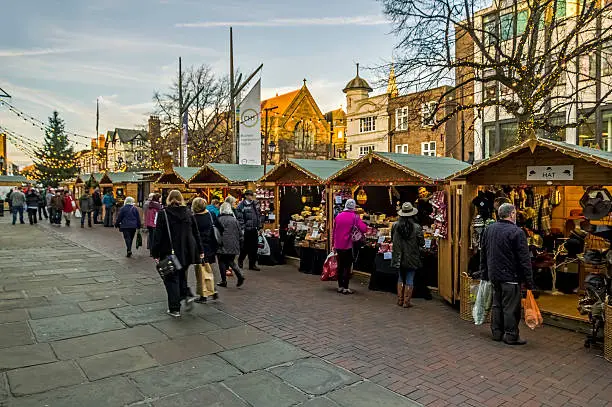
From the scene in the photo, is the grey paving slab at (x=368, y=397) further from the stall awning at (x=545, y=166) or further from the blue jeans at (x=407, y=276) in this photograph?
the stall awning at (x=545, y=166)

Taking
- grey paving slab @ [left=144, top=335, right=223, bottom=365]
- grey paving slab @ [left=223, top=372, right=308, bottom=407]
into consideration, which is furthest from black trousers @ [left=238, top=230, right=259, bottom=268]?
grey paving slab @ [left=223, top=372, right=308, bottom=407]

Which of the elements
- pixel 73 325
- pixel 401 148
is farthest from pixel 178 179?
pixel 401 148

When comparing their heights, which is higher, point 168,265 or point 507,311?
point 168,265

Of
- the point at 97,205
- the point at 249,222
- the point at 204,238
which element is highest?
the point at 97,205

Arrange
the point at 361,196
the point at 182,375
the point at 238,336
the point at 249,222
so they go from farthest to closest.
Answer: the point at 361,196
the point at 249,222
the point at 238,336
the point at 182,375

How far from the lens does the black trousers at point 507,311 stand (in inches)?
227

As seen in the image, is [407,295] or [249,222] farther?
[249,222]

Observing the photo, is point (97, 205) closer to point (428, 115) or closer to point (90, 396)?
point (428, 115)

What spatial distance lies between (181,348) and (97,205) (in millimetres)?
19288

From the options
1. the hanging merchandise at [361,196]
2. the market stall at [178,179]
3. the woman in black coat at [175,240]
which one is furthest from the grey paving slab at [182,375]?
the market stall at [178,179]

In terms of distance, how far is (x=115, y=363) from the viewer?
4.93m

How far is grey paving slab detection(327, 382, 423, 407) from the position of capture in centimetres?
410

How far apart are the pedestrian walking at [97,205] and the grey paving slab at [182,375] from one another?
19365 mm

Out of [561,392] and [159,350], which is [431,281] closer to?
[561,392]
